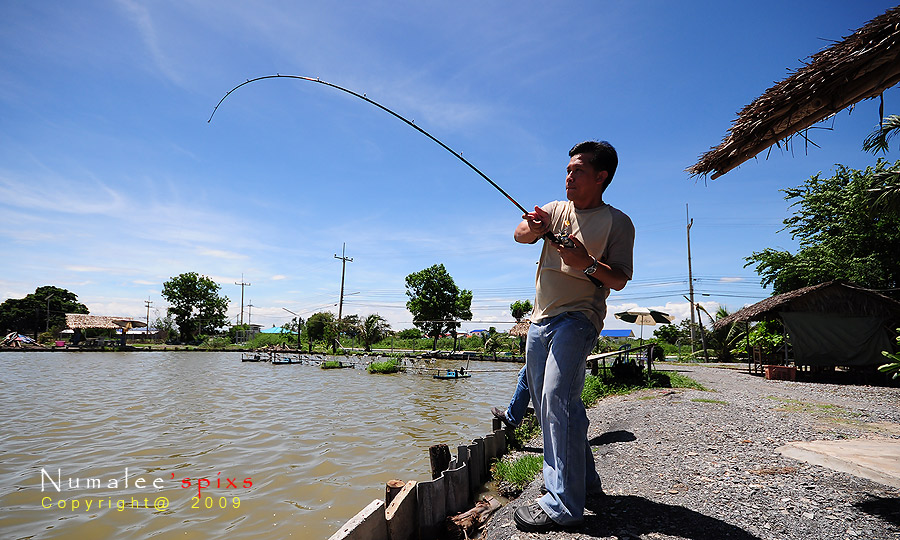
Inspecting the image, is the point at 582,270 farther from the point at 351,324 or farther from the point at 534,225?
the point at 351,324

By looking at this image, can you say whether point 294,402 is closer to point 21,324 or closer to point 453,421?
point 453,421

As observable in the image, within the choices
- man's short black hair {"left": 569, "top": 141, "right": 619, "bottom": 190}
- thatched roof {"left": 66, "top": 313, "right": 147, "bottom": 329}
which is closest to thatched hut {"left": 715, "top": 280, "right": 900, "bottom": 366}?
man's short black hair {"left": 569, "top": 141, "right": 619, "bottom": 190}

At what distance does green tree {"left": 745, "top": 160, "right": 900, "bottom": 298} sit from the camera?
17.0 metres

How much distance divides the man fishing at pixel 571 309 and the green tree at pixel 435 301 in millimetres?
41767

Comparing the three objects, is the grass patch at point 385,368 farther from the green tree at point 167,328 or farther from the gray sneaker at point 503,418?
the green tree at point 167,328

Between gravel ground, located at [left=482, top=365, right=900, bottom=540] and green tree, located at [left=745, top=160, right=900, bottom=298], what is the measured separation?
1441 centimetres

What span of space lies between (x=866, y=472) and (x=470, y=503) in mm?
3063

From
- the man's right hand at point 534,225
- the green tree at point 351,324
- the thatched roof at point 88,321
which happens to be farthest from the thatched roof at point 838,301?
the thatched roof at point 88,321

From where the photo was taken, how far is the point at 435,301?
44875mm

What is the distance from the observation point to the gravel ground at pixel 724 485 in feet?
7.99

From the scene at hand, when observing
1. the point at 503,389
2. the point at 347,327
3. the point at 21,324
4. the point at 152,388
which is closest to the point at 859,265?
the point at 503,389

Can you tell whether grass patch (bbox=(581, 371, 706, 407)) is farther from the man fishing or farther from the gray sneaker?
the man fishing

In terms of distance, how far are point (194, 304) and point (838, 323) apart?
6764 centimetres

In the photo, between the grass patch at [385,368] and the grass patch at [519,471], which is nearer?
the grass patch at [519,471]
